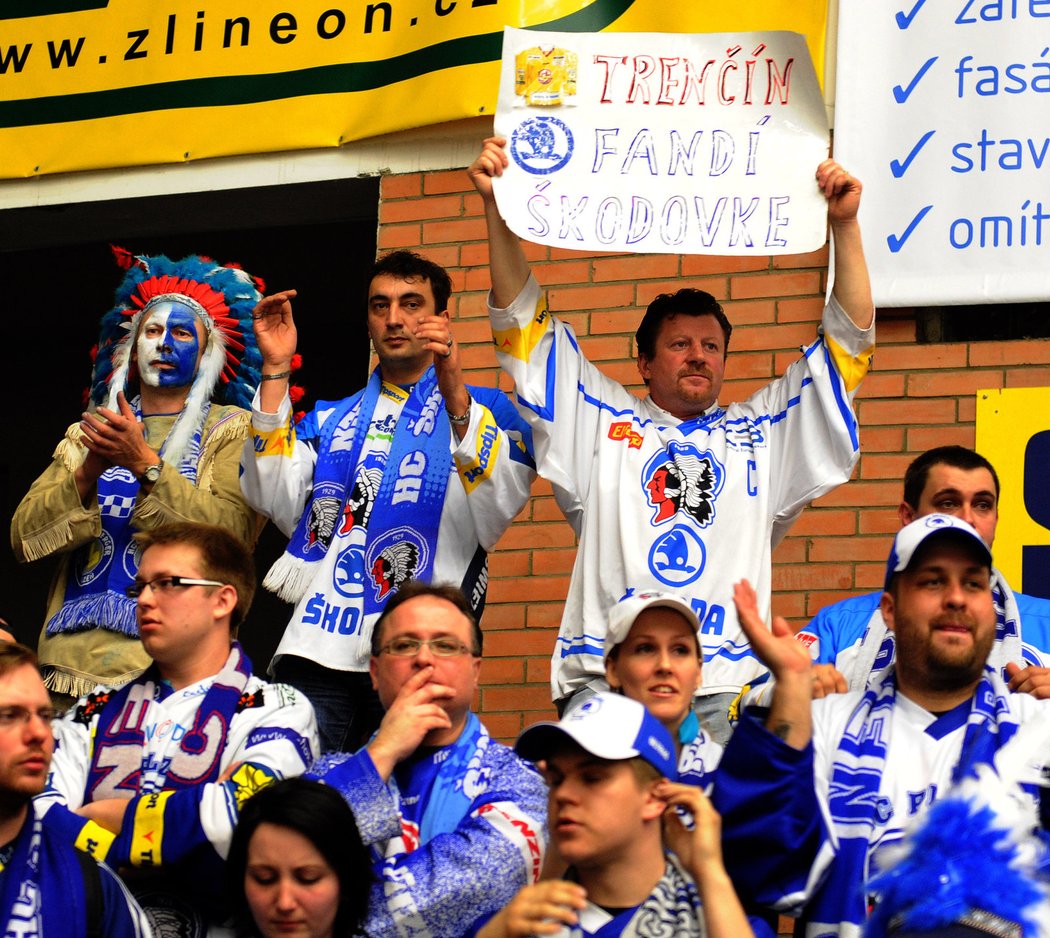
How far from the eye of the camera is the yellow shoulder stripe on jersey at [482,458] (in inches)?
198

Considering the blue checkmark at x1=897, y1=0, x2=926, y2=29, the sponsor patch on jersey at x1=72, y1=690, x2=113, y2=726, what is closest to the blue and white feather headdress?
the sponsor patch on jersey at x1=72, y1=690, x2=113, y2=726

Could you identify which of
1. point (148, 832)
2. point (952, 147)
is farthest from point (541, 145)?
point (148, 832)

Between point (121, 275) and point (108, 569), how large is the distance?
4066 millimetres

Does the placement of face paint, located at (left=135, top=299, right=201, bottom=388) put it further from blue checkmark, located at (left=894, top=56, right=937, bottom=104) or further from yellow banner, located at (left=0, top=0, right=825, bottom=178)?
blue checkmark, located at (left=894, top=56, right=937, bottom=104)

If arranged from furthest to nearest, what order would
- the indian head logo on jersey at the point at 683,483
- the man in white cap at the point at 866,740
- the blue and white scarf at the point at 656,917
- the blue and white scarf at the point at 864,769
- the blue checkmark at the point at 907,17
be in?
the blue checkmark at the point at 907,17, the indian head logo on jersey at the point at 683,483, the blue and white scarf at the point at 864,769, the man in white cap at the point at 866,740, the blue and white scarf at the point at 656,917

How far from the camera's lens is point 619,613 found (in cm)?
425

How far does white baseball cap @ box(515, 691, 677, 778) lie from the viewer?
3580 mm

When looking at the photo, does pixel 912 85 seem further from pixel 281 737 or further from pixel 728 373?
pixel 281 737

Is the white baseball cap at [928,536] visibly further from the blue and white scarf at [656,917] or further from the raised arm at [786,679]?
the blue and white scarf at [656,917]

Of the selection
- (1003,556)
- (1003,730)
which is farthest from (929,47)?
(1003,730)

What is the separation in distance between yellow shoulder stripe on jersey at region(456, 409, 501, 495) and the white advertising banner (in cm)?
174

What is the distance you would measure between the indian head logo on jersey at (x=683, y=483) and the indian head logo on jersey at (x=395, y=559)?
67 cm

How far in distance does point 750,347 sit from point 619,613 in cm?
232

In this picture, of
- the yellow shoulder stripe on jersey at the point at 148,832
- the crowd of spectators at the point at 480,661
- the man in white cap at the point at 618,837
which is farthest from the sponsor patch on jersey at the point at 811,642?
the yellow shoulder stripe on jersey at the point at 148,832
